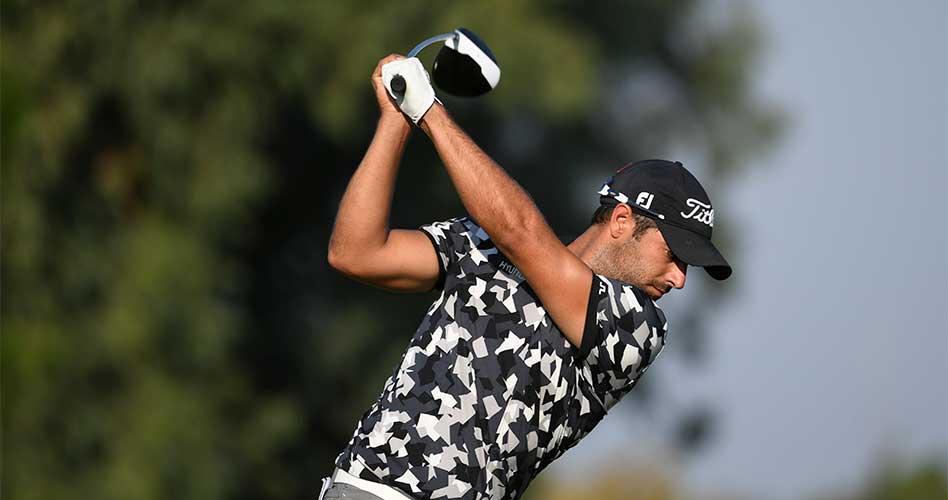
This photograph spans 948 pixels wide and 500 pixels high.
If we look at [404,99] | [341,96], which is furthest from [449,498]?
[341,96]

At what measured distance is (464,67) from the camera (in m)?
4.87

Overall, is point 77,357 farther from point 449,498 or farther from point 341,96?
point 449,498

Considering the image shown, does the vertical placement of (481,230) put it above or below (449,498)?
above

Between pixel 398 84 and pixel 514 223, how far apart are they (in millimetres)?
570

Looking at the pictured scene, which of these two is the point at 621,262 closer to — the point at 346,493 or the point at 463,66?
the point at 463,66

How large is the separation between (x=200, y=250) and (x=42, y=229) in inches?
59.1

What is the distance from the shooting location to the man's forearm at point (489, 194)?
4.44 metres

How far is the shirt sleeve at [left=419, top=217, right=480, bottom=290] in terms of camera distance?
189 inches

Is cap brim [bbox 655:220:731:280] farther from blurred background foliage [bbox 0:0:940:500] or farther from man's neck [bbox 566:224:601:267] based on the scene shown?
blurred background foliage [bbox 0:0:940:500]

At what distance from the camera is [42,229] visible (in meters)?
14.3

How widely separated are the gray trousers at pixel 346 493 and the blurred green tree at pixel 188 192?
9.16 metres

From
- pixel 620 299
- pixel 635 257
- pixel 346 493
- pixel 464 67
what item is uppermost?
pixel 464 67

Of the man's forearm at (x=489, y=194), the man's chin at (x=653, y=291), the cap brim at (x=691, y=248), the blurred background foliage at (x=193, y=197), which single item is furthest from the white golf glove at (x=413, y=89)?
the blurred background foliage at (x=193, y=197)

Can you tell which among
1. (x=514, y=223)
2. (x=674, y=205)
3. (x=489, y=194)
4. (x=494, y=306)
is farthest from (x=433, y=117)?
(x=674, y=205)
